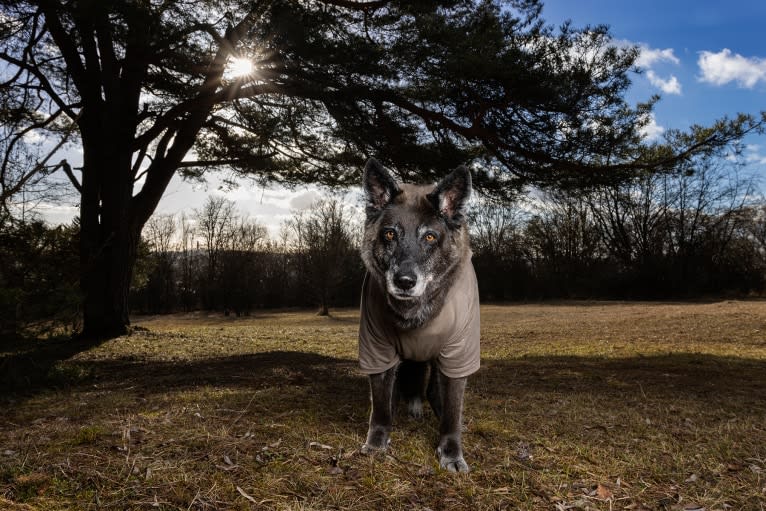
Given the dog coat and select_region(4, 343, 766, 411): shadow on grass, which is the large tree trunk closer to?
select_region(4, 343, 766, 411): shadow on grass

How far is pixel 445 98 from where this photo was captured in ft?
30.8

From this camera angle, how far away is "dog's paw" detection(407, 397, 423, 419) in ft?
15.1

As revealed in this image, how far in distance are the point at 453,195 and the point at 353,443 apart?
2060mm

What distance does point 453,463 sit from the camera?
362cm

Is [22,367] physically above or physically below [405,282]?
below

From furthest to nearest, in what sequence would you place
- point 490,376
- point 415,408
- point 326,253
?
1. point 326,253
2. point 490,376
3. point 415,408

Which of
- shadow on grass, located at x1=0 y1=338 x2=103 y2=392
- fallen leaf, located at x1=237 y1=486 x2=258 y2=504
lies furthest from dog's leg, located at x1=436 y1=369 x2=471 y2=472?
shadow on grass, located at x1=0 y1=338 x2=103 y2=392

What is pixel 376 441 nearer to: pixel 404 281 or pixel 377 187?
pixel 404 281

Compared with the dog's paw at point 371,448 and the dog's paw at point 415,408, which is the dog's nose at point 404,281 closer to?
the dog's paw at point 371,448

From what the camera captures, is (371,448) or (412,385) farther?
(412,385)

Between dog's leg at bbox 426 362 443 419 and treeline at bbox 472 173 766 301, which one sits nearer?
dog's leg at bbox 426 362 443 419

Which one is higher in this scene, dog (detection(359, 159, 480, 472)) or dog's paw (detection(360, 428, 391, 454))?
dog (detection(359, 159, 480, 472))

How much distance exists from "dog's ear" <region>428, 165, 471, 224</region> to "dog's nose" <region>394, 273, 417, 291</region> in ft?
1.92

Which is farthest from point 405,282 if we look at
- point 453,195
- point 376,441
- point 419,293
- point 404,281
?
point 376,441
